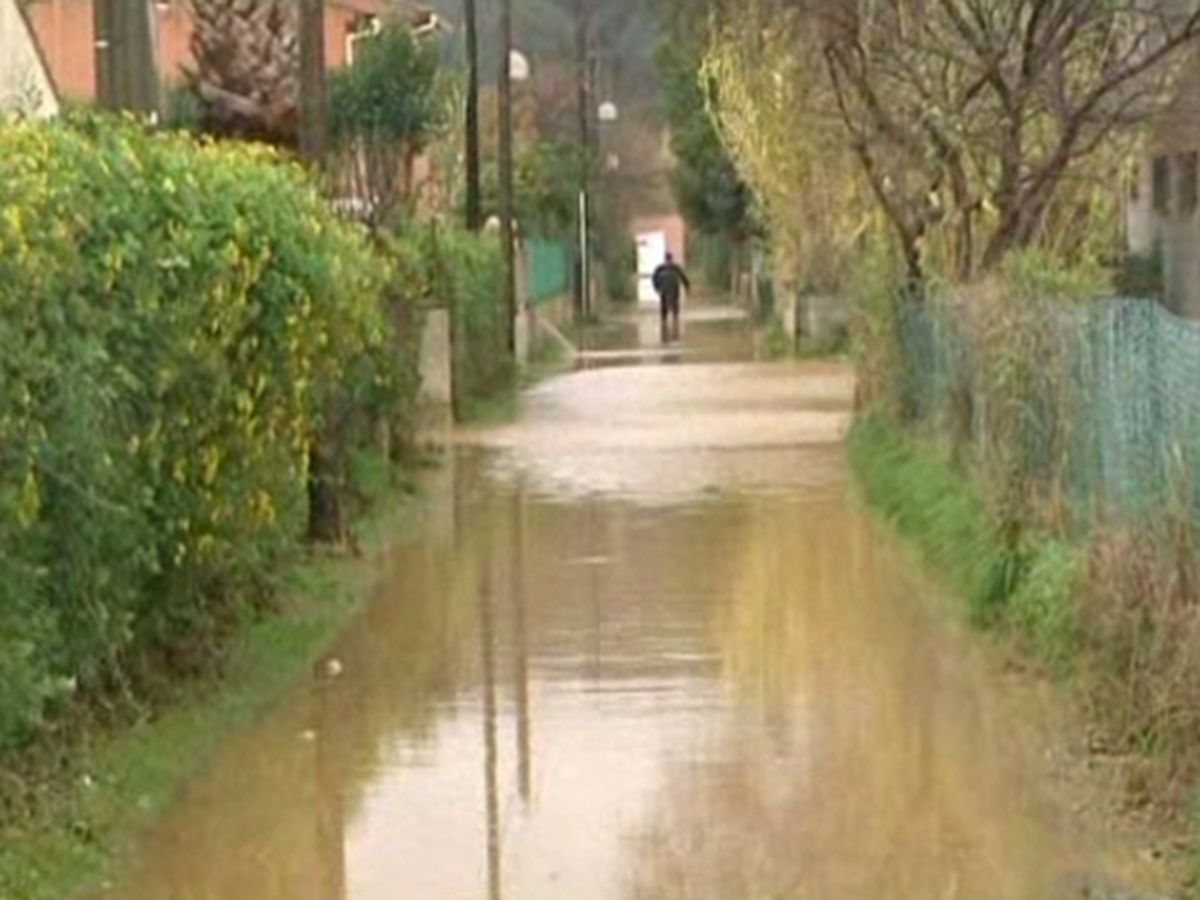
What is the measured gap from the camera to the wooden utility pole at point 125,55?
1639 cm

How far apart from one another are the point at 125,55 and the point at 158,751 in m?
5.35

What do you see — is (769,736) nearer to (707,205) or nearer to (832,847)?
(832,847)

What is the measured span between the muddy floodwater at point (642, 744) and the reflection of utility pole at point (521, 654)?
0.10ft

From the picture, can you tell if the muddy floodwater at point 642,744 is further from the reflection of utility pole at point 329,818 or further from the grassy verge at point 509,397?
the grassy verge at point 509,397

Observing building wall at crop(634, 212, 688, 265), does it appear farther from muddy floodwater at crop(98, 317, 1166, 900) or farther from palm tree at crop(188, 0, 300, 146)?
muddy floodwater at crop(98, 317, 1166, 900)

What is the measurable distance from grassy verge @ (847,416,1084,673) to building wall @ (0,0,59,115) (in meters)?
5.93

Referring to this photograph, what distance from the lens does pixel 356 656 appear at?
15258 millimetres

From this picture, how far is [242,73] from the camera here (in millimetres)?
29312

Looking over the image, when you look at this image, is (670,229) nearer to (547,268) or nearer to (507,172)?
(547,268)

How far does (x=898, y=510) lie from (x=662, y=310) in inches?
1636

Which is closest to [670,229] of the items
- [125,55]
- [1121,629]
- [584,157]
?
[584,157]

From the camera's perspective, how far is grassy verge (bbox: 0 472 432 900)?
9953 millimetres

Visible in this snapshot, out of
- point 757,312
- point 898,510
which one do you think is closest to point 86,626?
point 898,510

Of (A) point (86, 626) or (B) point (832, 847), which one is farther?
(A) point (86, 626)
